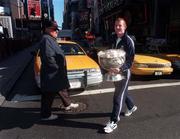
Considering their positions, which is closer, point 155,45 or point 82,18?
point 155,45

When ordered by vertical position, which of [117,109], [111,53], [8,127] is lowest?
[8,127]

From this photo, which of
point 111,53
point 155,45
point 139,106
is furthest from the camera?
→ point 155,45

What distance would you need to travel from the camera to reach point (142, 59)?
8703 millimetres

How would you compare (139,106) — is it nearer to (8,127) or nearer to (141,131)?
(141,131)

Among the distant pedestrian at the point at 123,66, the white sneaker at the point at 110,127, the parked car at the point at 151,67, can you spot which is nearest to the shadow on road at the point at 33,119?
the white sneaker at the point at 110,127

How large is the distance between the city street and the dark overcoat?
0.75 meters

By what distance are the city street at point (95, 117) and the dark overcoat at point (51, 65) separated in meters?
0.75

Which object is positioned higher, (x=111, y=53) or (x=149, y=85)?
(x=111, y=53)

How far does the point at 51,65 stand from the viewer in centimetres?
467

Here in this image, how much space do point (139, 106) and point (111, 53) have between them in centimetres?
210

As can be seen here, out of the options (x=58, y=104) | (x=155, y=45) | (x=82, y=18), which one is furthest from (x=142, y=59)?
(x=82, y=18)

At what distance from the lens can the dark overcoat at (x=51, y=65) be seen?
4641 mm

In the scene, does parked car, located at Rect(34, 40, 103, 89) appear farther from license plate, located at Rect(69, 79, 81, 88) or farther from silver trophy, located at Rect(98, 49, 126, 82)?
silver trophy, located at Rect(98, 49, 126, 82)

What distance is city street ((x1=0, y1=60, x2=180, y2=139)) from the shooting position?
4.42 metres
